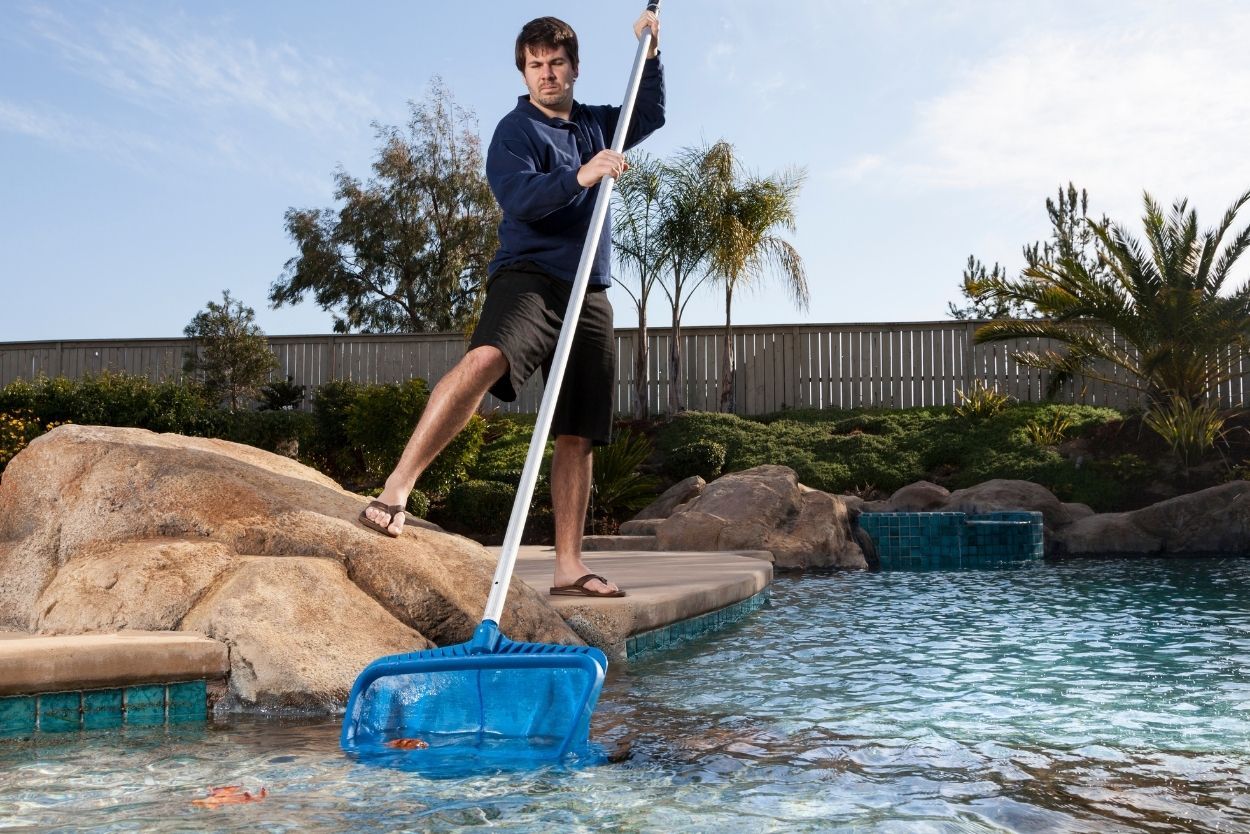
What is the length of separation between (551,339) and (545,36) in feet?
3.32

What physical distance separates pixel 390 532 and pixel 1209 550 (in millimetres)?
8566

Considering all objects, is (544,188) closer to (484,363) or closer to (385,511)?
(484,363)

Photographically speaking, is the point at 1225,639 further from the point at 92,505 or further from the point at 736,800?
the point at 92,505

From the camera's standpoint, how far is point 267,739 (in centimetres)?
260

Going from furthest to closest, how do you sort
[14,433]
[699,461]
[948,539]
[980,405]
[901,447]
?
[980,405], [901,447], [699,461], [14,433], [948,539]

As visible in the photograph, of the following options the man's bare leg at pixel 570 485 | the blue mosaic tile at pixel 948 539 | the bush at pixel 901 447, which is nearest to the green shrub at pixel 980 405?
the bush at pixel 901 447

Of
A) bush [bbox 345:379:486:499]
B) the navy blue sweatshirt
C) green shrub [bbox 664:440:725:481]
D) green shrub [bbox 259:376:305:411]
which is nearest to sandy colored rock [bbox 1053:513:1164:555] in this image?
green shrub [bbox 664:440:725:481]

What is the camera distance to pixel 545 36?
11.8 feet

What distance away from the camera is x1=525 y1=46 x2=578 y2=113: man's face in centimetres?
362

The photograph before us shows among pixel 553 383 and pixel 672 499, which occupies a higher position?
pixel 553 383

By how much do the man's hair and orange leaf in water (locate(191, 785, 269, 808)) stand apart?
2.50 meters

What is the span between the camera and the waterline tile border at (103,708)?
2.61 meters

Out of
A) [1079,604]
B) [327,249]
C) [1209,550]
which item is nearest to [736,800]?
[1079,604]

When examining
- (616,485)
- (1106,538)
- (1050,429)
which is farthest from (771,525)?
(1050,429)
